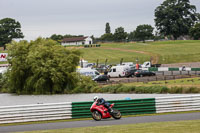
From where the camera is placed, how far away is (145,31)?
148375 mm

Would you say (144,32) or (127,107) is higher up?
(144,32)

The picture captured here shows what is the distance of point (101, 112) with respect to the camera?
17.6 meters

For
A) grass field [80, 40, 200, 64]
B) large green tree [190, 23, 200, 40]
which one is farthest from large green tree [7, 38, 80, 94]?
large green tree [190, 23, 200, 40]

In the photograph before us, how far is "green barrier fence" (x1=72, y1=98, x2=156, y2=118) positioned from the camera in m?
18.9

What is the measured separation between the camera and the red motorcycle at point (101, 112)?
17.5m

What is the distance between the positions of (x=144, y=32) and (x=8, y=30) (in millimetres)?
54880

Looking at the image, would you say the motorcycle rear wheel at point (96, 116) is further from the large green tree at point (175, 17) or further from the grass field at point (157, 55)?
the large green tree at point (175, 17)

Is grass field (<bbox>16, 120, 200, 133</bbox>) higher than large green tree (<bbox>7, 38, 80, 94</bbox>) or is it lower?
lower

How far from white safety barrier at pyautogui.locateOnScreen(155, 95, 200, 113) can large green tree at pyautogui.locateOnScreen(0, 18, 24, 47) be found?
4586 inches

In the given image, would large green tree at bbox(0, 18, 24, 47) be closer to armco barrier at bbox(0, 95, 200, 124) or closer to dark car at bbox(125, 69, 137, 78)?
dark car at bbox(125, 69, 137, 78)

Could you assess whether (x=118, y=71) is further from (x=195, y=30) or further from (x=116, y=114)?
(x=195, y=30)

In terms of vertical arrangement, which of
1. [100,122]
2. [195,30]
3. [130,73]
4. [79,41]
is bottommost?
[100,122]

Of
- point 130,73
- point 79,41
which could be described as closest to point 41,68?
point 130,73

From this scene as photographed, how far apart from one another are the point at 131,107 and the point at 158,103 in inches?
58.4
